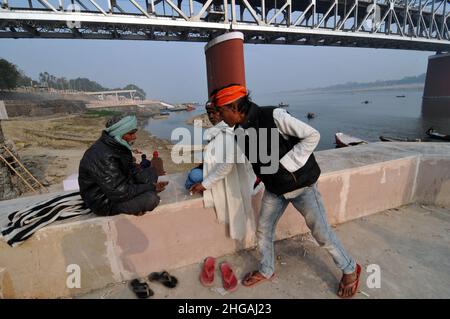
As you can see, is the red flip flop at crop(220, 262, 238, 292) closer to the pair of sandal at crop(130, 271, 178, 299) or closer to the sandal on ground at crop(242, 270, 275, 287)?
the sandal on ground at crop(242, 270, 275, 287)

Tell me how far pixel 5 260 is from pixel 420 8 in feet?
222

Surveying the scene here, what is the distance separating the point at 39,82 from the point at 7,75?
6750 cm

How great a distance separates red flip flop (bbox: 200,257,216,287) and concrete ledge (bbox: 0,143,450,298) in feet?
0.51

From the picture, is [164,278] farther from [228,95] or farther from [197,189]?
[228,95]

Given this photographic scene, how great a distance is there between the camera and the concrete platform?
2.25 metres

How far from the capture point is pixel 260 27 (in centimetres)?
2981

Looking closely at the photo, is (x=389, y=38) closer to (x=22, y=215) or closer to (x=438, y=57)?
(x=438, y=57)

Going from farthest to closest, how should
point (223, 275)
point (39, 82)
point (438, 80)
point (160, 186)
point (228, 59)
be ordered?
point (39, 82)
point (438, 80)
point (228, 59)
point (160, 186)
point (223, 275)

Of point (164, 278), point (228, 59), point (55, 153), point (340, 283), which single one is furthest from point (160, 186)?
point (228, 59)

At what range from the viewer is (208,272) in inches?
95.7

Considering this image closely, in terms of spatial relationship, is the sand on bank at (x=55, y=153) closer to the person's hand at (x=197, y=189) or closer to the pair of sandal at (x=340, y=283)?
the person's hand at (x=197, y=189)

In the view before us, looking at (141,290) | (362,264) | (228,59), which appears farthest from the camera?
(228,59)

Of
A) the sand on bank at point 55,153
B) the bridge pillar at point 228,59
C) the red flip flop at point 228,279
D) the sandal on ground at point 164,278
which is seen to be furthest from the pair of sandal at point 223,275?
the bridge pillar at point 228,59

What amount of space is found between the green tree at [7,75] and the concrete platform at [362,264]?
63.6 metres
